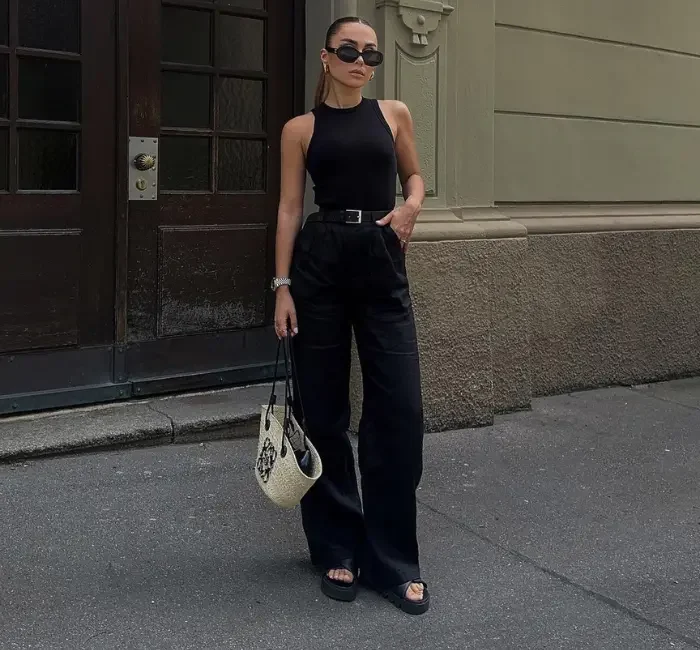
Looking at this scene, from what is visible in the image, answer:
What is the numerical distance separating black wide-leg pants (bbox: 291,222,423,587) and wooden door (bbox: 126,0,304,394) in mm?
2017

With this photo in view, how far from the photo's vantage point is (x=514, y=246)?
584 cm

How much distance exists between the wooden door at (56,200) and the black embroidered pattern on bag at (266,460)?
79.2 inches

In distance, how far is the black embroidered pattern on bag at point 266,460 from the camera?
3.32 meters

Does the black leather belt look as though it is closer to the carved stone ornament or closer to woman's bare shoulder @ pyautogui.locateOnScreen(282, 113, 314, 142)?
woman's bare shoulder @ pyautogui.locateOnScreen(282, 113, 314, 142)

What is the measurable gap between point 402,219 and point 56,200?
7.38ft

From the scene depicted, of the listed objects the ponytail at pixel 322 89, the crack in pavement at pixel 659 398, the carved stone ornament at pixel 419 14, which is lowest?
the crack in pavement at pixel 659 398

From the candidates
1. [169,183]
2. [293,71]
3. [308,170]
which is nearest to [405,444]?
[308,170]

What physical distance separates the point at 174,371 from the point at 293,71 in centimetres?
178

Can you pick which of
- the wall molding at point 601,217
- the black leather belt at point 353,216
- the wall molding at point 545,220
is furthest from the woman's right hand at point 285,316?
the wall molding at point 601,217

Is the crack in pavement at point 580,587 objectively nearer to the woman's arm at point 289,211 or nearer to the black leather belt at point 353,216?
the woman's arm at point 289,211

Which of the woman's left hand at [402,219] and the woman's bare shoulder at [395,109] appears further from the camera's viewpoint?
the woman's bare shoulder at [395,109]

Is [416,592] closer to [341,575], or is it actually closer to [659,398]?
[341,575]

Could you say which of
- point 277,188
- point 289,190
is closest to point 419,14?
point 277,188

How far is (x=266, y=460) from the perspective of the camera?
3369 millimetres
